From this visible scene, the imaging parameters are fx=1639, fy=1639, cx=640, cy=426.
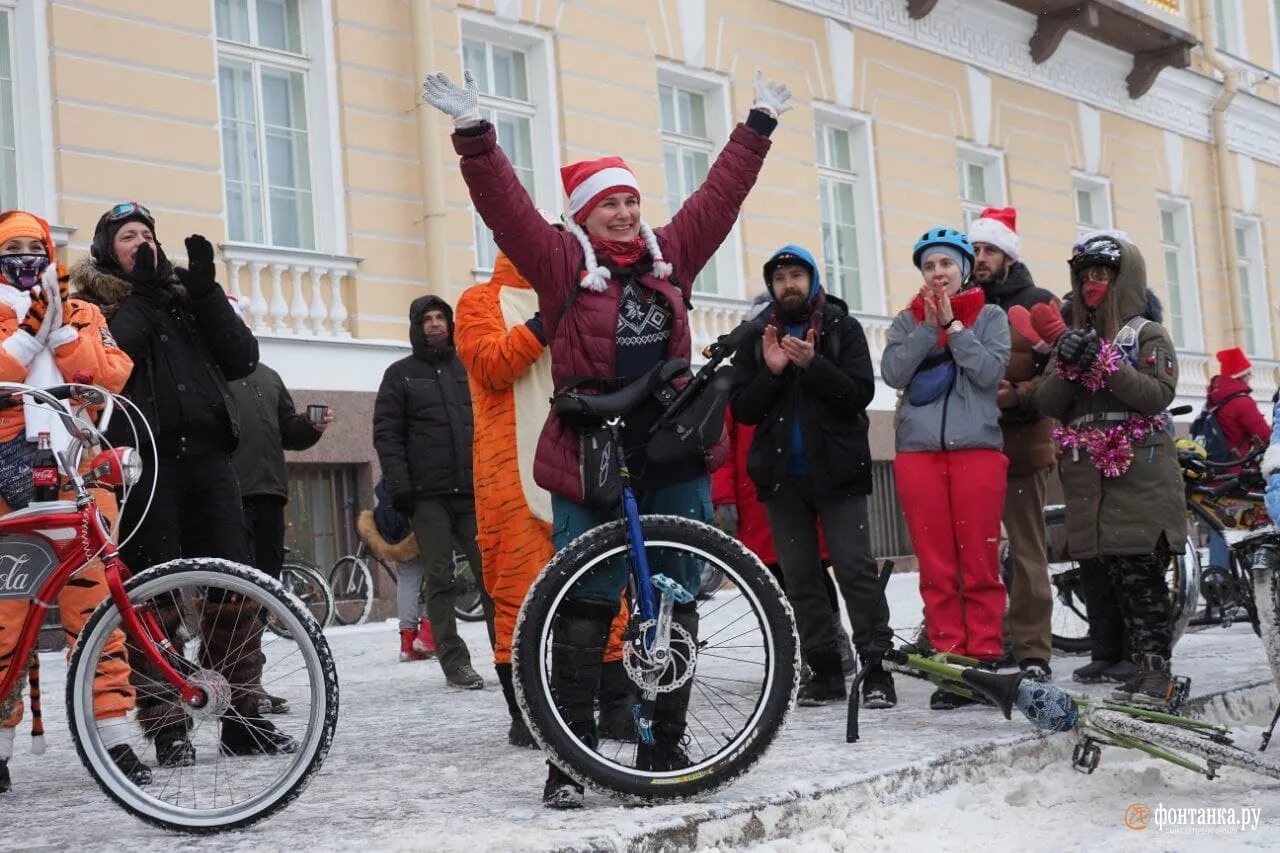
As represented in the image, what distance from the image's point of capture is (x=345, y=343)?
39.9ft

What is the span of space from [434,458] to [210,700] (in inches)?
138

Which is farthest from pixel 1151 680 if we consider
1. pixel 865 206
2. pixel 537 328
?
pixel 865 206

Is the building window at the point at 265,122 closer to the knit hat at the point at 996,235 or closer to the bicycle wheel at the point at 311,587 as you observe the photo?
the bicycle wheel at the point at 311,587

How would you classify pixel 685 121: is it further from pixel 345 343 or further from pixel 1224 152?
pixel 1224 152

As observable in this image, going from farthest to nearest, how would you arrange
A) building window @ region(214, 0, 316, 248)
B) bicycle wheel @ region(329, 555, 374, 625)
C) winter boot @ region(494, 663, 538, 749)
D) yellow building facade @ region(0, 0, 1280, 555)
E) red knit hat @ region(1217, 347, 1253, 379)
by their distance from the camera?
1. bicycle wheel @ region(329, 555, 374, 625)
2. building window @ region(214, 0, 316, 248)
3. red knit hat @ region(1217, 347, 1253, 379)
4. yellow building facade @ region(0, 0, 1280, 555)
5. winter boot @ region(494, 663, 538, 749)

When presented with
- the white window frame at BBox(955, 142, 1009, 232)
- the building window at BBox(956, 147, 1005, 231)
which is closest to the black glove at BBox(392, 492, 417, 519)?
the white window frame at BBox(955, 142, 1009, 232)

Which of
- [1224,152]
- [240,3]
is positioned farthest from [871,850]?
[1224,152]

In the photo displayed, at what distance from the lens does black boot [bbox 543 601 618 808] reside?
168 inches

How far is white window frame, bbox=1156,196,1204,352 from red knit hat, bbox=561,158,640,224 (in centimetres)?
1959

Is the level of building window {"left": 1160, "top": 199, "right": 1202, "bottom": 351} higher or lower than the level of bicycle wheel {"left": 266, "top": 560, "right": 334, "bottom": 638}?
higher

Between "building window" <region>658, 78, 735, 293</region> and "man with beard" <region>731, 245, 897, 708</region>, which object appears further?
"building window" <region>658, 78, 735, 293</region>

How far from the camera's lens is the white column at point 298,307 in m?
11.9

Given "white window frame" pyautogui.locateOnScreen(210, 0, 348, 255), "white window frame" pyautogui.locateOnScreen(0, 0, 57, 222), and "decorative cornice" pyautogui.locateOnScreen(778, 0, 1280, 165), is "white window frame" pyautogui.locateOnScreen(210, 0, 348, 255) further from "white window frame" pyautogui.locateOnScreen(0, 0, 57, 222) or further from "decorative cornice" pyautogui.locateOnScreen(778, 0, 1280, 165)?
"decorative cornice" pyautogui.locateOnScreen(778, 0, 1280, 165)

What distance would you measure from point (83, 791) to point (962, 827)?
2560 millimetres
